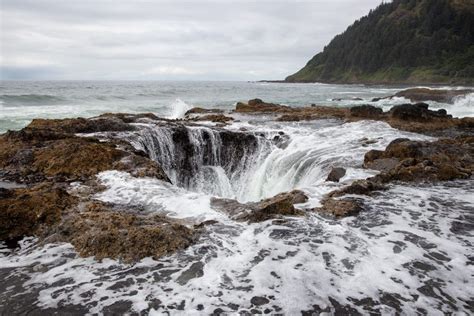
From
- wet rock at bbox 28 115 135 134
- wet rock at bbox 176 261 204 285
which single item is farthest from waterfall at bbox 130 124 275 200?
wet rock at bbox 176 261 204 285

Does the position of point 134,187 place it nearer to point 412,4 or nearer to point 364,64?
point 364,64

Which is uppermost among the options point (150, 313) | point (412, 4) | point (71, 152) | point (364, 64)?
point (412, 4)

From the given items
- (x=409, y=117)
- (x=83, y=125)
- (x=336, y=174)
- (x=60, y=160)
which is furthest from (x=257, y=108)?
(x=60, y=160)

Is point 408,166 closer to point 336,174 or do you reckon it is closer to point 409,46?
point 336,174

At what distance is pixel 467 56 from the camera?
311ft

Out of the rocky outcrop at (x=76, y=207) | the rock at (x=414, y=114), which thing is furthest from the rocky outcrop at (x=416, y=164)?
the rock at (x=414, y=114)

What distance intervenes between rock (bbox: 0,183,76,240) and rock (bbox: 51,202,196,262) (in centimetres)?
35

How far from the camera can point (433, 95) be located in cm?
4025

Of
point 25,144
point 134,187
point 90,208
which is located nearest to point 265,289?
point 90,208

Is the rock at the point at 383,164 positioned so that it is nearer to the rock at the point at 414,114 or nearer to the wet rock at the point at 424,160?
the wet rock at the point at 424,160

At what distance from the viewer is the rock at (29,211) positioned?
19.6 ft

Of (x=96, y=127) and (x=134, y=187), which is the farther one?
(x=96, y=127)

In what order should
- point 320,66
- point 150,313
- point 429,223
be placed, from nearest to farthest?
1. point 150,313
2. point 429,223
3. point 320,66

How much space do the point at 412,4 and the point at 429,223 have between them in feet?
459
